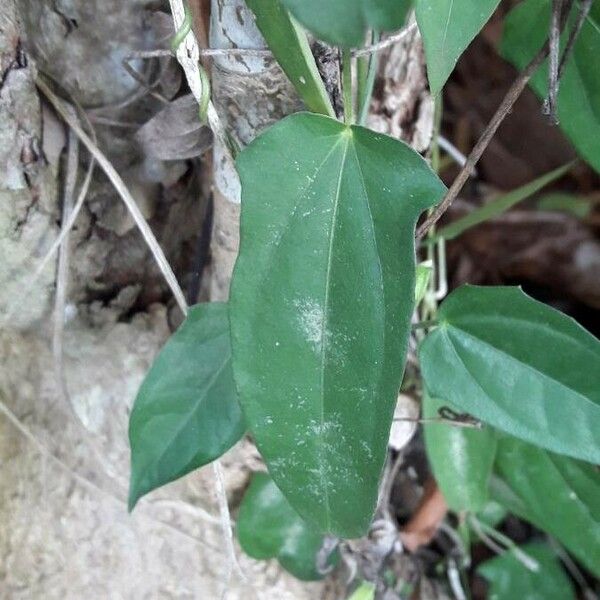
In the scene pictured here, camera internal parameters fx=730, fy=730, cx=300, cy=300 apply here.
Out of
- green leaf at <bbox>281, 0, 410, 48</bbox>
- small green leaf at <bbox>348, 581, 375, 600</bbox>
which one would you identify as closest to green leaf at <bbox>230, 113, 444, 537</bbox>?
green leaf at <bbox>281, 0, 410, 48</bbox>

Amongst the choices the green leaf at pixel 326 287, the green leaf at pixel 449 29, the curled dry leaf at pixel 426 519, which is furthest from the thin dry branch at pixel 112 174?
the curled dry leaf at pixel 426 519

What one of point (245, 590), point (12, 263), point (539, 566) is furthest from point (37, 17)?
point (539, 566)

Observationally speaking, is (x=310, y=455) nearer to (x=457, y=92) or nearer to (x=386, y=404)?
(x=386, y=404)

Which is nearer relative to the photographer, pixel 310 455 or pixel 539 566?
pixel 310 455

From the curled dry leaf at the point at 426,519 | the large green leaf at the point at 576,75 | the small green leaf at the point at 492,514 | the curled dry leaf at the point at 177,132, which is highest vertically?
the large green leaf at the point at 576,75

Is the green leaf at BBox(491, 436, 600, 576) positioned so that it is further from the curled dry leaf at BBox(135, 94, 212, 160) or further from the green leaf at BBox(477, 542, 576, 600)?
the curled dry leaf at BBox(135, 94, 212, 160)

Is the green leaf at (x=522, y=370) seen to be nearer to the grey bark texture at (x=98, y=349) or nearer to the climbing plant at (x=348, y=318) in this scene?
the climbing plant at (x=348, y=318)
